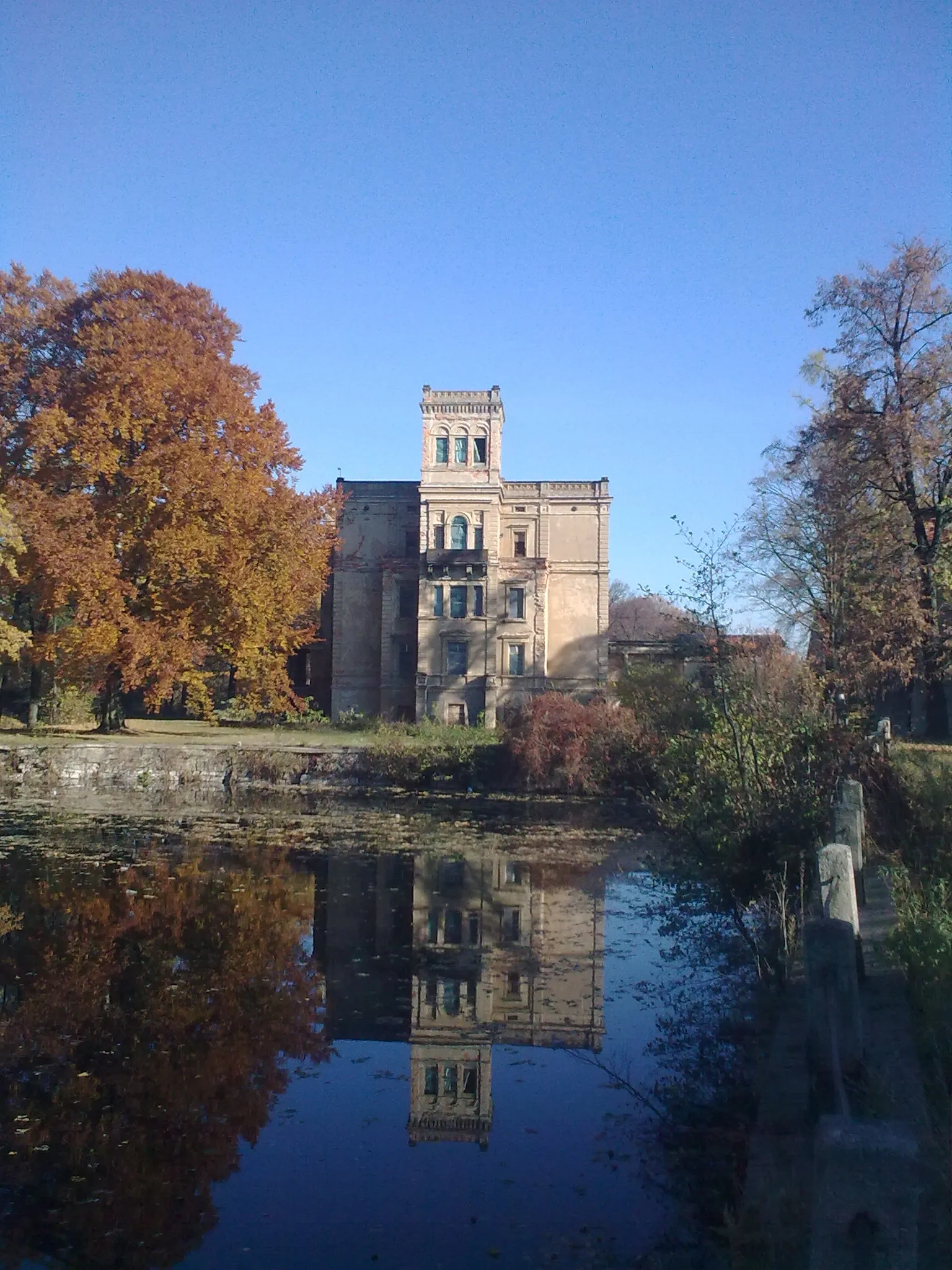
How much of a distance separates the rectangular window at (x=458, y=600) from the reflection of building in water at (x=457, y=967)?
32667 mm

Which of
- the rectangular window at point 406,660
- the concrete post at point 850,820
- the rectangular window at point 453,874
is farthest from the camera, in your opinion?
the rectangular window at point 406,660

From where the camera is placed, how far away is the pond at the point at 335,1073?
5184mm

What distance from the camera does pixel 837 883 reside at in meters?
5.66

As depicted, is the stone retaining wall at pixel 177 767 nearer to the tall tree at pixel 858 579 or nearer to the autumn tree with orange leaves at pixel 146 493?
the autumn tree with orange leaves at pixel 146 493

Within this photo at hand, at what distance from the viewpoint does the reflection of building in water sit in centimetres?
749

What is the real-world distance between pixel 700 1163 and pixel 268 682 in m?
26.0

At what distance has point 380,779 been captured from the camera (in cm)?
2733

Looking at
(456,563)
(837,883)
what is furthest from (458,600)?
(837,883)

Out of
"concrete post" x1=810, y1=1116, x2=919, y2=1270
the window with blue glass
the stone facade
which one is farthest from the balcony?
"concrete post" x1=810, y1=1116, x2=919, y2=1270

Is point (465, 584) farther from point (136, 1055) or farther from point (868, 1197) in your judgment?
point (868, 1197)

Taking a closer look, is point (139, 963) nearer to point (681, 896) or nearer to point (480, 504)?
point (681, 896)

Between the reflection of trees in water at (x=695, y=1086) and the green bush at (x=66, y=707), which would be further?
the green bush at (x=66, y=707)

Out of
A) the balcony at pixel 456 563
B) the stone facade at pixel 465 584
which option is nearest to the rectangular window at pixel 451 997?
the stone facade at pixel 465 584

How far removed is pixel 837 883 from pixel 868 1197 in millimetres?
2900
